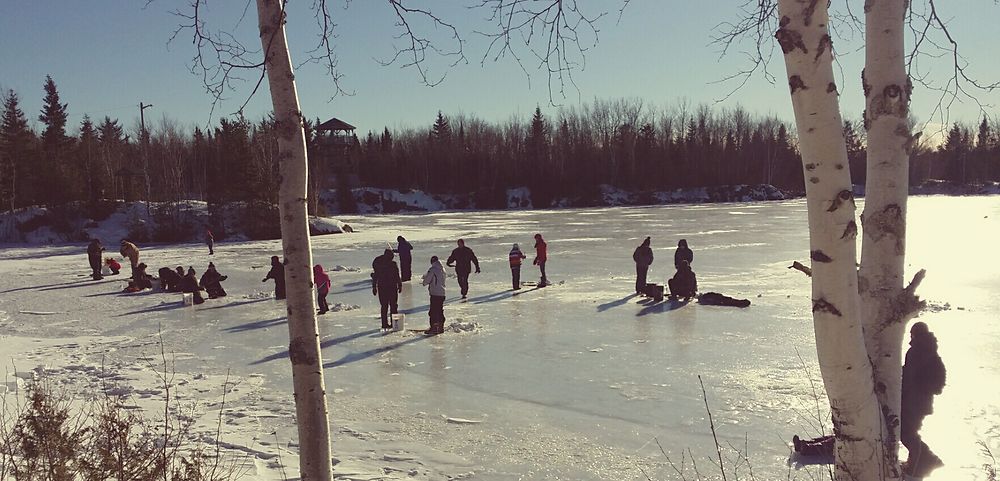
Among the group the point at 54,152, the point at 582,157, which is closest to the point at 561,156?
the point at 582,157

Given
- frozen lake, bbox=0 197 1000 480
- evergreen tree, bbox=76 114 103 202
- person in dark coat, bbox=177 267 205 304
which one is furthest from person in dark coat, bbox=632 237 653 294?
evergreen tree, bbox=76 114 103 202

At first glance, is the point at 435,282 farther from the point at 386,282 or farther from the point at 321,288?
the point at 321,288

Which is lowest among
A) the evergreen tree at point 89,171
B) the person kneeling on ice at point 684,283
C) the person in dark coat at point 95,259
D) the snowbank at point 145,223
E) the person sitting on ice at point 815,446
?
the person sitting on ice at point 815,446

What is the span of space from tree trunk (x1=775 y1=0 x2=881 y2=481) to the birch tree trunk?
6.48 ft

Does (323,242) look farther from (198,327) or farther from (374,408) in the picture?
(374,408)

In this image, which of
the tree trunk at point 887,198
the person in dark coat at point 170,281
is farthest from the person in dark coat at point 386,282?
the tree trunk at point 887,198

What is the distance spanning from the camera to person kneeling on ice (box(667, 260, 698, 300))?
46.2ft

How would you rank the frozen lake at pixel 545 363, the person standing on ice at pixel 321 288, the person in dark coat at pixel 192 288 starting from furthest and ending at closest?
1. the person in dark coat at pixel 192 288
2. the person standing on ice at pixel 321 288
3. the frozen lake at pixel 545 363

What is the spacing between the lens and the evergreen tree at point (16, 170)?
45.8 metres

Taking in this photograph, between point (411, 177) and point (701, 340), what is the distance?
3171 inches

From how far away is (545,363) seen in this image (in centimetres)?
904

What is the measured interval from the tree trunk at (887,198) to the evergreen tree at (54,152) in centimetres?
5027

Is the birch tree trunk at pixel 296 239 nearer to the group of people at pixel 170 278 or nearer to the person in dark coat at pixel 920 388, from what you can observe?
the person in dark coat at pixel 920 388

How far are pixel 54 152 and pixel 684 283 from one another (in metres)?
53.1
